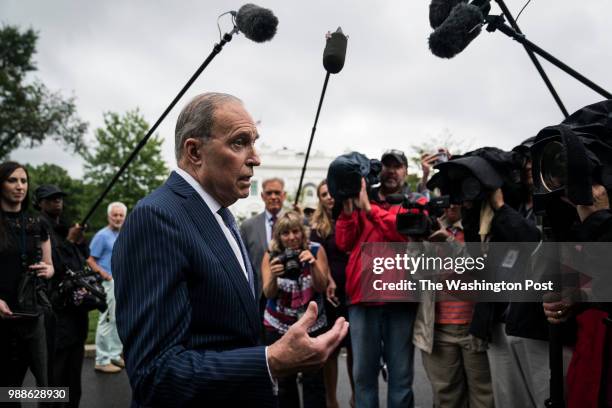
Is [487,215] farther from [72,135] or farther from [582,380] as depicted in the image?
[72,135]

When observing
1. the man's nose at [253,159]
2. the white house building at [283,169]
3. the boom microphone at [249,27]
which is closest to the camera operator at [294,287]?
the boom microphone at [249,27]

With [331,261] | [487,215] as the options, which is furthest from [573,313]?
[331,261]

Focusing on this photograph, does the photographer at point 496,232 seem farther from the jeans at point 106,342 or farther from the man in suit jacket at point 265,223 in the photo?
the jeans at point 106,342

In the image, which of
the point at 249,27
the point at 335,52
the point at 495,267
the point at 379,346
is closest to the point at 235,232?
the point at 335,52

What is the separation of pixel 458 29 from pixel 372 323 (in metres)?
2.28

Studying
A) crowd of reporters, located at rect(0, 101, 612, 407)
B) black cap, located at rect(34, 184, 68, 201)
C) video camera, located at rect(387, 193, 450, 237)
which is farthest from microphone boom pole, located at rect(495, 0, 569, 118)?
black cap, located at rect(34, 184, 68, 201)

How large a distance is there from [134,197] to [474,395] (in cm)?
3006

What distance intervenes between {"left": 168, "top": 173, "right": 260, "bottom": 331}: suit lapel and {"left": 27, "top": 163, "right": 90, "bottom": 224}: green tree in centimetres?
3237

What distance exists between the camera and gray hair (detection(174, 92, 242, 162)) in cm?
168

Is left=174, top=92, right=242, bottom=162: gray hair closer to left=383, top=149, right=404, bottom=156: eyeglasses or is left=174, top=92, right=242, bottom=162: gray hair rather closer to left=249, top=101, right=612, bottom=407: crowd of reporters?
left=249, top=101, right=612, bottom=407: crowd of reporters

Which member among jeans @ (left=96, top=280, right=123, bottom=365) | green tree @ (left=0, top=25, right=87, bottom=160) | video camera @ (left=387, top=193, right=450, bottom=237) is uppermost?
green tree @ (left=0, top=25, right=87, bottom=160)

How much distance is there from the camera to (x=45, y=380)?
149 inches

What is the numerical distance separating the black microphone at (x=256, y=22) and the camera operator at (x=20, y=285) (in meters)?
2.42

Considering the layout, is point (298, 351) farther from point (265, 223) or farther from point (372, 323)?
point (265, 223)
